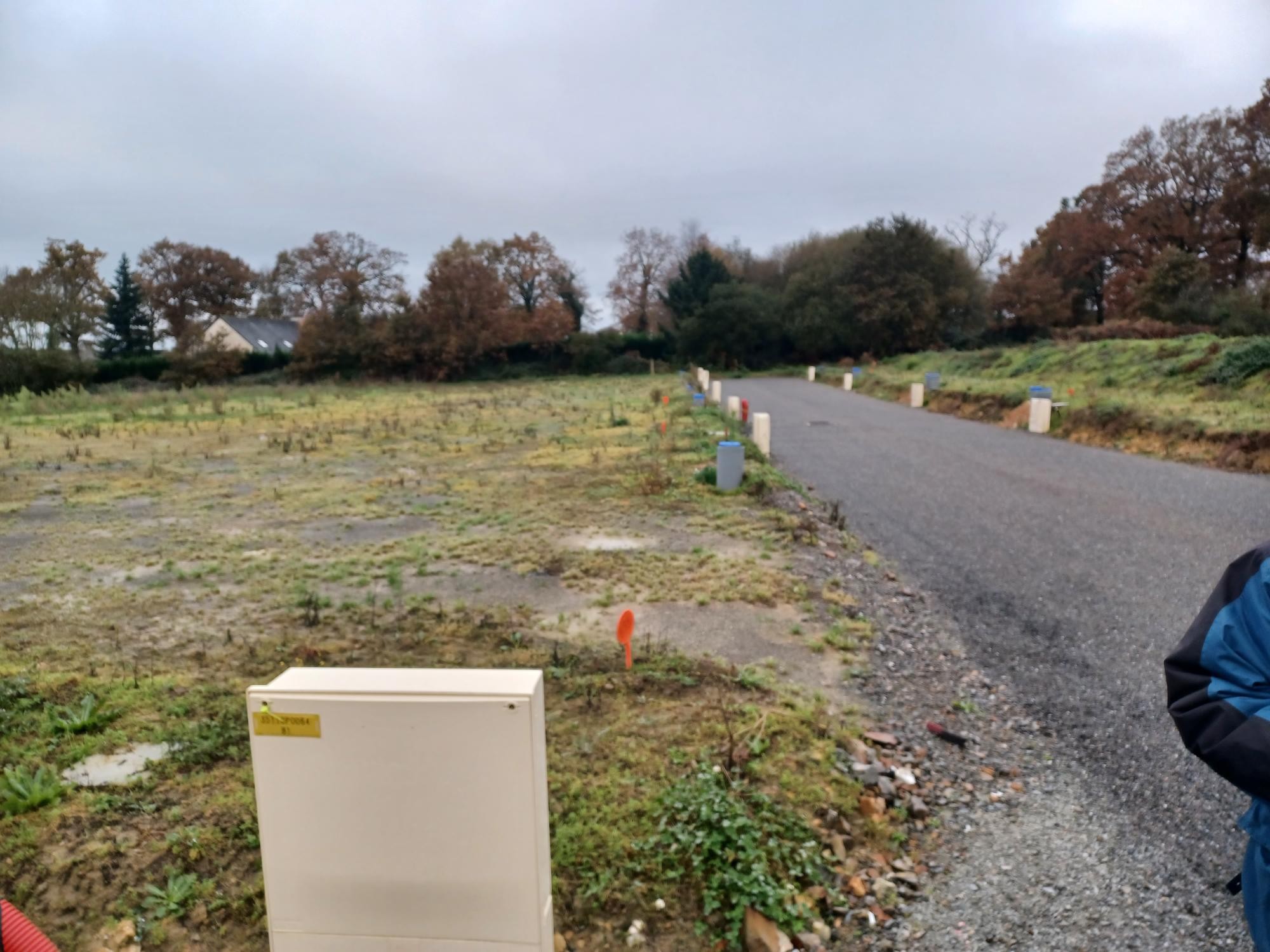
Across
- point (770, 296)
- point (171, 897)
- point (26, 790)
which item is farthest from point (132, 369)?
point (171, 897)

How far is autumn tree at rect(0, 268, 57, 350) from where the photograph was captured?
36062 millimetres

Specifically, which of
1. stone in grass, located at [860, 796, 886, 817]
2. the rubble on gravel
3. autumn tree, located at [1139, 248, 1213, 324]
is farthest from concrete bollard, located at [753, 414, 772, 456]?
autumn tree, located at [1139, 248, 1213, 324]

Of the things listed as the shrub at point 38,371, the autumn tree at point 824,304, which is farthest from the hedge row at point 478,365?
the autumn tree at point 824,304

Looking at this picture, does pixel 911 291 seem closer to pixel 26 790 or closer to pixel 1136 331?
pixel 1136 331

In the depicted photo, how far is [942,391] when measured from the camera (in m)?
23.1

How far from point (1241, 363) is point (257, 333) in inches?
2045

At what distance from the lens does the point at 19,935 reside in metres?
2.10

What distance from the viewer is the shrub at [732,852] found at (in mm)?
2832

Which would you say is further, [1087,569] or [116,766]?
[1087,569]

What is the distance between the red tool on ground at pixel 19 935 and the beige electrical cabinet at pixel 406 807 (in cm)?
54

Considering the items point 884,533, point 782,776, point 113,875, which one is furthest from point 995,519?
point 113,875

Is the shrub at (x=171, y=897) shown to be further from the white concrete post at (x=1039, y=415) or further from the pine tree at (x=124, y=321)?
the pine tree at (x=124, y=321)

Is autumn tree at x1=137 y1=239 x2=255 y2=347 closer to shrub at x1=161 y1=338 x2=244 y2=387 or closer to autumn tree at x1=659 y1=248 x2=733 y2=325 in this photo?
shrub at x1=161 y1=338 x2=244 y2=387

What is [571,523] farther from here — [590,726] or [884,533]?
[590,726]
